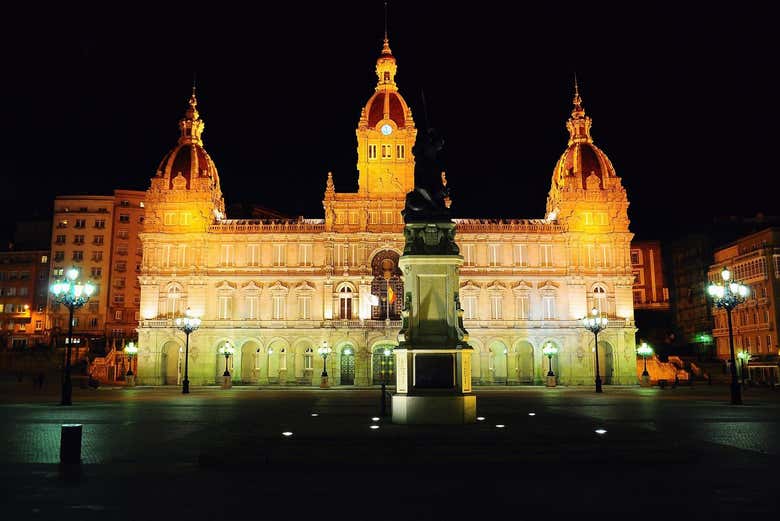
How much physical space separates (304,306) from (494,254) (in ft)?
63.2

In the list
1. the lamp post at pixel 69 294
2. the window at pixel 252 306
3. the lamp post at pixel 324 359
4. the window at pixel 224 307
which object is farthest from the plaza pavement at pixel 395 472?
the window at pixel 224 307

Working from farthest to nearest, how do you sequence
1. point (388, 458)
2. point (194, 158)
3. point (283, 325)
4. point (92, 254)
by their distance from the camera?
point (92, 254) < point (194, 158) < point (283, 325) < point (388, 458)

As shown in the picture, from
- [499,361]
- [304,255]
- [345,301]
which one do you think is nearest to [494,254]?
[499,361]

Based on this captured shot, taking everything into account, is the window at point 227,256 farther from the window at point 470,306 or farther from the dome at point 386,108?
the window at point 470,306

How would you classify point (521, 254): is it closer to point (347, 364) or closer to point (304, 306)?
point (347, 364)

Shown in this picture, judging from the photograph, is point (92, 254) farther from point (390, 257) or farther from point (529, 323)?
point (529, 323)

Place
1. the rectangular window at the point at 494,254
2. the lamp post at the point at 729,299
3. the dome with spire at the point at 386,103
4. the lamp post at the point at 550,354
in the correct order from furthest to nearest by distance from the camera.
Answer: the dome with spire at the point at 386,103, the rectangular window at the point at 494,254, the lamp post at the point at 550,354, the lamp post at the point at 729,299

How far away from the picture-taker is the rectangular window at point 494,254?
68.8 meters

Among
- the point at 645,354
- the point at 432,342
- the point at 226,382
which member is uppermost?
the point at 645,354

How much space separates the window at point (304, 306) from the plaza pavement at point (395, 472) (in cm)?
4608

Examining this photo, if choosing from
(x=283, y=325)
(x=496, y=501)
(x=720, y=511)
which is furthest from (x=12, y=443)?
(x=283, y=325)

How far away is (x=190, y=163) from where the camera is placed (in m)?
71.6

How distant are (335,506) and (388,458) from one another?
14.3ft

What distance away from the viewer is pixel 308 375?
6756 centimetres
